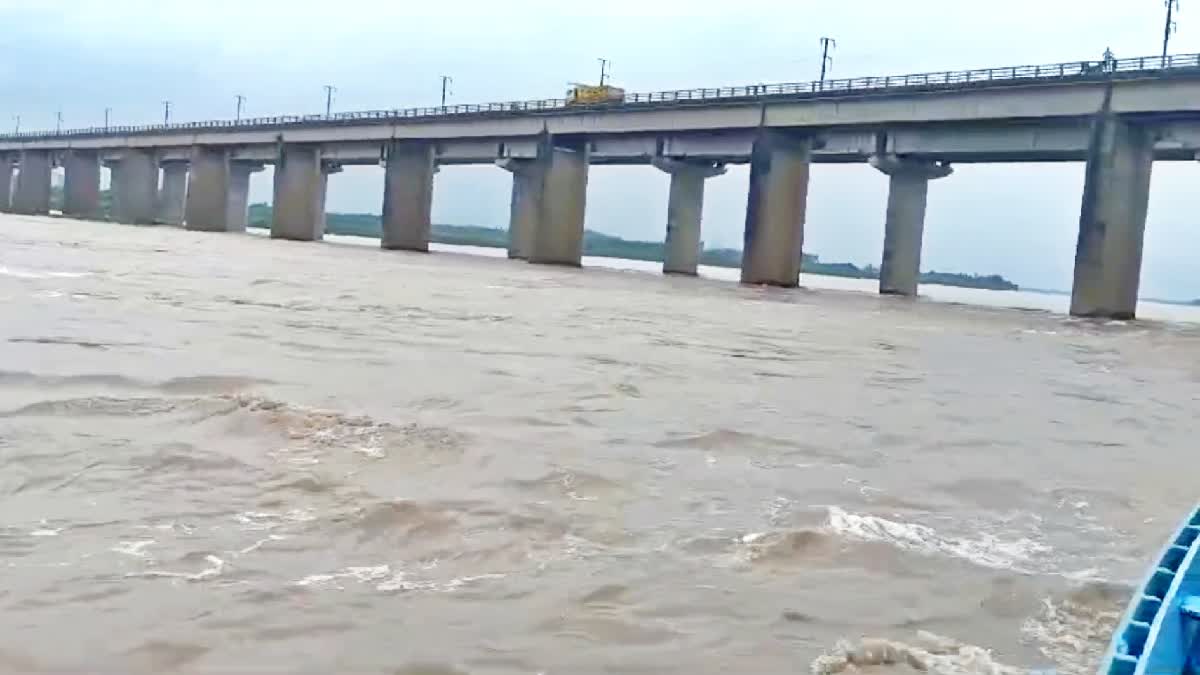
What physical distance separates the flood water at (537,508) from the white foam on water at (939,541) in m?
0.03

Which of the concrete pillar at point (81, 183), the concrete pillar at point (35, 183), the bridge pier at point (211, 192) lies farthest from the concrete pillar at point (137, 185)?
the concrete pillar at point (35, 183)

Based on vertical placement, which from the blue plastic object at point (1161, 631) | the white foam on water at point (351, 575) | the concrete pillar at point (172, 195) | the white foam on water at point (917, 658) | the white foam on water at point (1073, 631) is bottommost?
the white foam on water at point (351, 575)

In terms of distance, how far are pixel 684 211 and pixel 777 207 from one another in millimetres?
14480

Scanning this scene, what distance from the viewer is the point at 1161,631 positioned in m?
3.96

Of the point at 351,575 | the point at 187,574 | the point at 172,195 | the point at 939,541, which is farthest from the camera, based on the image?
the point at 172,195

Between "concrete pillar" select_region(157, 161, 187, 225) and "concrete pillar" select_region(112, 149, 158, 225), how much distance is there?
4948 millimetres

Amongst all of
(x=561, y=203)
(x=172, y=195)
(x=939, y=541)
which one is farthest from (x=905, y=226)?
(x=172, y=195)

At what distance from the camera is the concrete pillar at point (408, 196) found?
82.2 meters

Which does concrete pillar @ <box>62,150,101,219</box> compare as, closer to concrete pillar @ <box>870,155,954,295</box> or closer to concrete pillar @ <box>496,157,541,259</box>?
concrete pillar @ <box>496,157,541,259</box>

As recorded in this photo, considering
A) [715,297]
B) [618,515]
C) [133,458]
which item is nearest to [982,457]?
[618,515]

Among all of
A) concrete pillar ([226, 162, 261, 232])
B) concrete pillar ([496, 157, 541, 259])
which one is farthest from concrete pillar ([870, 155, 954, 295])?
concrete pillar ([226, 162, 261, 232])

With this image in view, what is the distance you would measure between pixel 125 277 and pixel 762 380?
18.0m

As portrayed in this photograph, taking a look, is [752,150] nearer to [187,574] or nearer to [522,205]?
[522,205]

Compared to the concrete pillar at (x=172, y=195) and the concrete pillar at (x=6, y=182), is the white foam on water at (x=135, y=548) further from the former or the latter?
the concrete pillar at (x=6, y=182)
